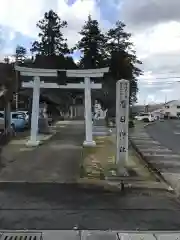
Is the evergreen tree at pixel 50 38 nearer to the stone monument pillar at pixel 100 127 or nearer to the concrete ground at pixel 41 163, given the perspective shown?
the stone monument pillar at pixel 100 127

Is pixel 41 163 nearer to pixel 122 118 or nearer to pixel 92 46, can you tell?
pixel 122 118

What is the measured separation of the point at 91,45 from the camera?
2761 inches

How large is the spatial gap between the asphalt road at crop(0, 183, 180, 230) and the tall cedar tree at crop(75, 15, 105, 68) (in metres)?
58.2

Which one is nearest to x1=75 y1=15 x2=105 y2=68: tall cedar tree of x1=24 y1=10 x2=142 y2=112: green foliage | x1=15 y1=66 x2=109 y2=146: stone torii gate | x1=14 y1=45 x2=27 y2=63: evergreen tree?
x1=24 y1=10 x2=142 y2=112: green foliage

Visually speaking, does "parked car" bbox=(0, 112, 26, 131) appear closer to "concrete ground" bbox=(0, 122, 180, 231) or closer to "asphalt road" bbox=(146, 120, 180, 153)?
"asphalt road" bbox=(146, 120, 180, 153)

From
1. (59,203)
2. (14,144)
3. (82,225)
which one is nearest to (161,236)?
(82,225)

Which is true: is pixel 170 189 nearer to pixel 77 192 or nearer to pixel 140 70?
pixel 77 192

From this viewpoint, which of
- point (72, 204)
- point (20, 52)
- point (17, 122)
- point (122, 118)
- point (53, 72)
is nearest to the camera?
point (72, 204)

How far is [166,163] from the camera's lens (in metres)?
15.7

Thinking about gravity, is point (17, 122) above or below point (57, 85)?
below

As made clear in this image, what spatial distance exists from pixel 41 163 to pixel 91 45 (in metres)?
57.3

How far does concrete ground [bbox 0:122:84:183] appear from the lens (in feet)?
39.7

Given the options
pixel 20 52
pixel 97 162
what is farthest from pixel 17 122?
pixel 20 52

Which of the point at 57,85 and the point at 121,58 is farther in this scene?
the point at 121,58
